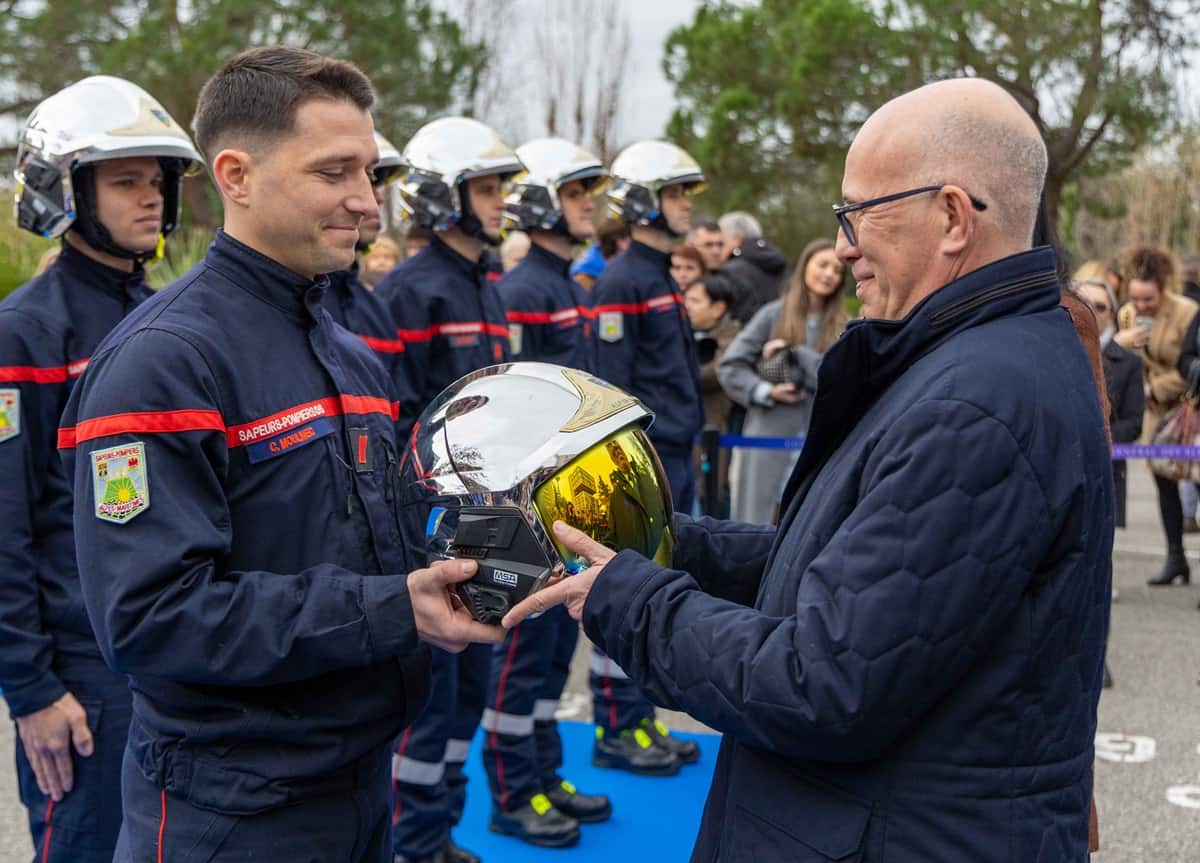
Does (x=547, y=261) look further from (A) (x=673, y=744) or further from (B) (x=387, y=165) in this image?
(A) (x=673, y=744)

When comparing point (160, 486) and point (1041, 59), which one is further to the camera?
point (1041, 59)

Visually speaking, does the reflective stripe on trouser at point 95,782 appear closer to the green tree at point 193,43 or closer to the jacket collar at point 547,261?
the jacket collar at point 547,261

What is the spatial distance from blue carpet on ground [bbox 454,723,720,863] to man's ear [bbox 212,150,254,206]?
2.86 meters

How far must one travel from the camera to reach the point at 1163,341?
841 centimetres

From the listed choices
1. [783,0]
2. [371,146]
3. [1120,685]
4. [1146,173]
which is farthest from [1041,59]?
[371,146]

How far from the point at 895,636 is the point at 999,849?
37 centimetres

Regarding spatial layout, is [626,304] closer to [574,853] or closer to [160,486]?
[574,853]

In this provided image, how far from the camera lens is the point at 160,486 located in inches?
77.8

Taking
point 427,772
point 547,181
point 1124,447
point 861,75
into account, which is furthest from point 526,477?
point 861,75

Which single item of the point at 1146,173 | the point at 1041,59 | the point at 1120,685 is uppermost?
the point at 1041,59

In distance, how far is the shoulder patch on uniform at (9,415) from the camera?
2879 mm

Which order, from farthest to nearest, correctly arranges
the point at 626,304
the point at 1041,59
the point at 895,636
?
1. the point at 1041,59
2. the point at 626,304
3. the point at 895,636

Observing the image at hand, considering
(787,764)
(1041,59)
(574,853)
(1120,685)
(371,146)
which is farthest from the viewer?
(1041,59)

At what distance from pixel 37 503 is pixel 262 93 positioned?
1265mm
